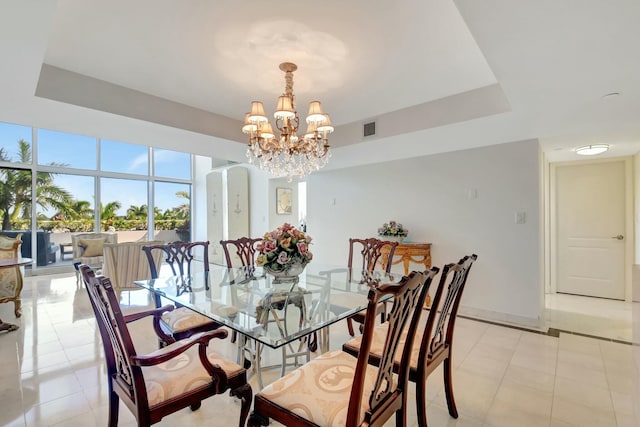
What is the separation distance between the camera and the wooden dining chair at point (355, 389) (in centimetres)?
110

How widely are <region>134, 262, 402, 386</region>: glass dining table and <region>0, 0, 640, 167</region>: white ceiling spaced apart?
161 cm

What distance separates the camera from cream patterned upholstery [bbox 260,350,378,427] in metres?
1.18

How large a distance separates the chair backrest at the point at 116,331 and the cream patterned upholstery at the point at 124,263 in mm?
2623

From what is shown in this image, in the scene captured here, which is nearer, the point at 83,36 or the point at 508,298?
the point at 83,36

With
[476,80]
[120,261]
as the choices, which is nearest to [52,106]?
[120,261]

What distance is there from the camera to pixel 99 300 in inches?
46.6

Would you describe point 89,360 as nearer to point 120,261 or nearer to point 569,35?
point 120,261

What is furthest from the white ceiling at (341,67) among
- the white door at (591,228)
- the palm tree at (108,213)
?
the palm tree at (108,213)

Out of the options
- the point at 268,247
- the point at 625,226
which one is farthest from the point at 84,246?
the point at 625,226

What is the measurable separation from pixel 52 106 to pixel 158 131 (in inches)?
33.1

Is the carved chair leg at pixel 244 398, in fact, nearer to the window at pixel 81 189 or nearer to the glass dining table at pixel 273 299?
the glass dining table at pixel 273 299

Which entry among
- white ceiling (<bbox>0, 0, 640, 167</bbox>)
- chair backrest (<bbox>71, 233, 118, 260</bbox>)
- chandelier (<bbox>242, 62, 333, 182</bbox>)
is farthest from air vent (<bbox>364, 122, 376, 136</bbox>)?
chair backrest (<bbox>71, 233, 118, 260</bbox>)

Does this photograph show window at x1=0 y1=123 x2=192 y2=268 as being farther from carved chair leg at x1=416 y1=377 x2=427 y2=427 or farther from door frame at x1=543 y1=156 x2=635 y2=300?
door frame at x1=543 y1=156 x2=635 y2=300

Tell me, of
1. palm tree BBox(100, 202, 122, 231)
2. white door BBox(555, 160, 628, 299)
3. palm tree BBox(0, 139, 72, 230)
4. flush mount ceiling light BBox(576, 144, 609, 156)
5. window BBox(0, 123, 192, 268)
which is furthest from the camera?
palm tree BBox(100, 202, 122, 231)
